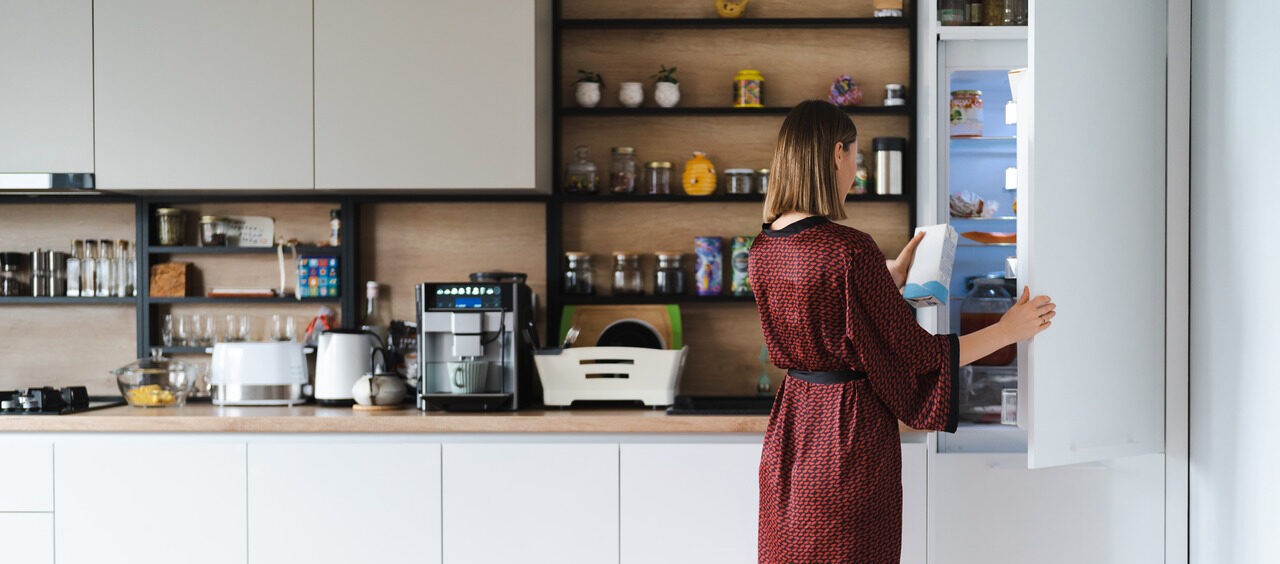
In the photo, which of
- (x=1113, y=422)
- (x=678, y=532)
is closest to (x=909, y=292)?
(x=1113, y=422)

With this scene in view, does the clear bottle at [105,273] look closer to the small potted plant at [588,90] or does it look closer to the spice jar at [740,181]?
the small potted plant at [588,90]

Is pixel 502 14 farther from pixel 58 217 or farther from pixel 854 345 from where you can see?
pixel 58 217

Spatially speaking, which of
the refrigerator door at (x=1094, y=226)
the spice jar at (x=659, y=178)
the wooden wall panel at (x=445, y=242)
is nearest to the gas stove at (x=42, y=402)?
the wooden wall panel at (x=445, y=242)

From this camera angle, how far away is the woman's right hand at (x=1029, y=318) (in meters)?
1.89

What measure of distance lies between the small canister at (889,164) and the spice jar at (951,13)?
1.27 ft

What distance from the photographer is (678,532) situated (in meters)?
2.47

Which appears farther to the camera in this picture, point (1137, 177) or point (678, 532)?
point (678, 532)

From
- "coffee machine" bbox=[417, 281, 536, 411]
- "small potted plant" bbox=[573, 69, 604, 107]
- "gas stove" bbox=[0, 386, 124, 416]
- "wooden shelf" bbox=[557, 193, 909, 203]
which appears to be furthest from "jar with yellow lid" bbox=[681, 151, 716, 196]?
"gas stove" bbox=[0, 386, 124, 416]

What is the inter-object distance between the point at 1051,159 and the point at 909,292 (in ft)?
1.27

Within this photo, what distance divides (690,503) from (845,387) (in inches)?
27.3

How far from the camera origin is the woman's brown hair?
189 cm

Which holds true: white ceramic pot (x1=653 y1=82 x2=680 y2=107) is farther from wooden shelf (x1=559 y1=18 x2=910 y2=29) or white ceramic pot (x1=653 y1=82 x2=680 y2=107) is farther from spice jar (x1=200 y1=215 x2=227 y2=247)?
spice jar (x1=200 y1=215 x2=227 y2=247)

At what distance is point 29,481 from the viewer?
8.28ft

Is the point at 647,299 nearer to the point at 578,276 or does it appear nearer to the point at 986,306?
the point at 578,276
